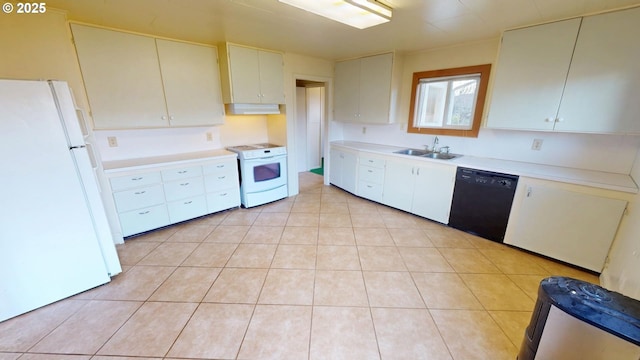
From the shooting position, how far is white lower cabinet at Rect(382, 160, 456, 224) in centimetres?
304

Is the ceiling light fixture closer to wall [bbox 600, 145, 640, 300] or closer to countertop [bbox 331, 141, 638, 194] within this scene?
countertop [bbox 331, 141, 638, 194]

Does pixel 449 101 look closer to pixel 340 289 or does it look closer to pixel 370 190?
pixel 370 190

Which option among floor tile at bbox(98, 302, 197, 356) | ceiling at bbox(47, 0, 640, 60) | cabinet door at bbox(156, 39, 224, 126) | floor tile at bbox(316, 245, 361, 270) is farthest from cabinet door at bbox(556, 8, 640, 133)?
cabinet door at bbox(156, 39, 224, 126)

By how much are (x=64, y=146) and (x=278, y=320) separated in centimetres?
203

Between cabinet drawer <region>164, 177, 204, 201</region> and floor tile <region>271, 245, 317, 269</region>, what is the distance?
1.43 metres

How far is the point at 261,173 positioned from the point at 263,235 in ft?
3.58

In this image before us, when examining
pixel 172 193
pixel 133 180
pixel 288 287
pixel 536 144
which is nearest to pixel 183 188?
pixel 172 193

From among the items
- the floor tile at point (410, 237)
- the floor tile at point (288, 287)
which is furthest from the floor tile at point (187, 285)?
the floor tile at point (410, 237)

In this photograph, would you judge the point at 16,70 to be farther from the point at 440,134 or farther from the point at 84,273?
the point at 440,134

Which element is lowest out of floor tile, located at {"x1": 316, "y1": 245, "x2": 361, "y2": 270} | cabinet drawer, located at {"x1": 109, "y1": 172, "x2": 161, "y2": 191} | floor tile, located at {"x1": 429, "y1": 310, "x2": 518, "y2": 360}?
floor tile, located at {"x1": 429, "y1": 310, "x2": 518, "y2": 360}

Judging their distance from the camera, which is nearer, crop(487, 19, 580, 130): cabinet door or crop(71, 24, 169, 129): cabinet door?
crop(487, 19, 580, 130): cabinet door

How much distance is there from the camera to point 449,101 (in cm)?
338

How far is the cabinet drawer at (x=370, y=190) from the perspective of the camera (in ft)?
12.5

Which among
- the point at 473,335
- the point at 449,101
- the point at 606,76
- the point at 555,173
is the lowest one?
the point at 473,335
